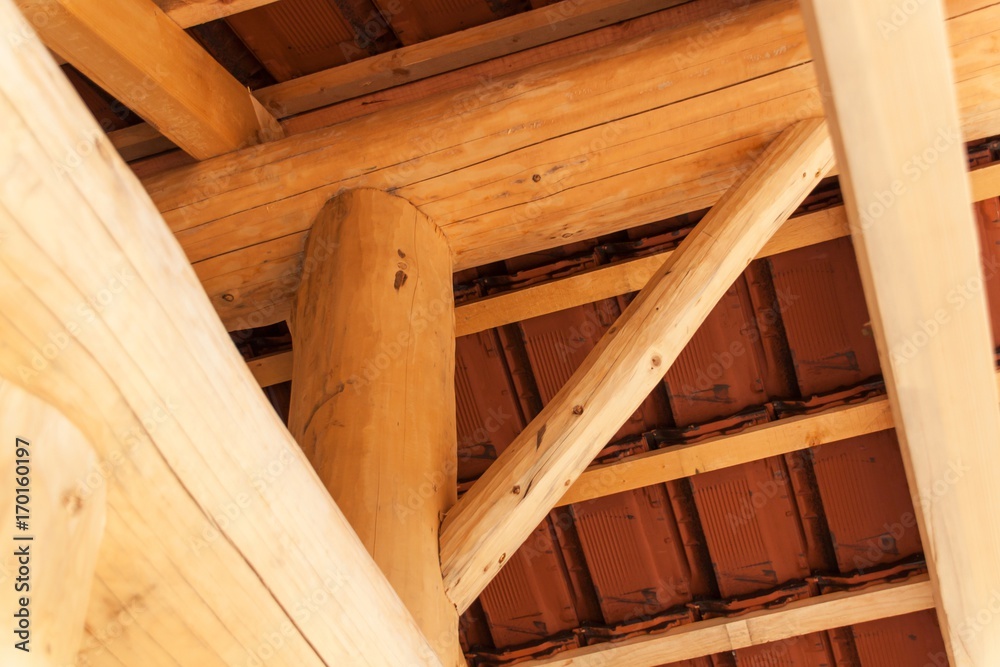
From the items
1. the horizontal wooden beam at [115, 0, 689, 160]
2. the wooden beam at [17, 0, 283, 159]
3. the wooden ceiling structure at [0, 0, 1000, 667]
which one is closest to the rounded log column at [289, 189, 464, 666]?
the wooden ceiling structure at [0, 0, 1000, 667]

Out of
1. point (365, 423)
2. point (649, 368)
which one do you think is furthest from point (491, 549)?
point (649, 368)

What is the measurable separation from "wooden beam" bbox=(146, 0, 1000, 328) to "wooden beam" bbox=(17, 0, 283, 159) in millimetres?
105

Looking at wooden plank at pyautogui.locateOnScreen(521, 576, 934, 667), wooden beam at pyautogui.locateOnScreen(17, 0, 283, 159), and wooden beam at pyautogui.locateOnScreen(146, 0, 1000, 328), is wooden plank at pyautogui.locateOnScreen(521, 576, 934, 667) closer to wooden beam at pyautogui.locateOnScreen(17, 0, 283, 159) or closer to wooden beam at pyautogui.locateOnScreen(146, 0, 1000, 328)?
wooden beam at pyautogui.locateOnScreen(146, 0, 1000, 328)

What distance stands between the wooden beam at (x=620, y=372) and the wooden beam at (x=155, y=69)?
1.02 metres

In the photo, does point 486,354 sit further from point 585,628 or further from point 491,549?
point 491,549

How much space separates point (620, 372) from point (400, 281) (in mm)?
497

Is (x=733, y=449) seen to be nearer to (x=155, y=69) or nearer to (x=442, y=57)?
(x=442, y=57)

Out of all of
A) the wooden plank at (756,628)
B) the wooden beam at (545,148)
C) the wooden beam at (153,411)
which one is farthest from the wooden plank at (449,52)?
the wooden plank at (756,628)

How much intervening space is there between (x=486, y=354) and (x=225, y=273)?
103 centimetres

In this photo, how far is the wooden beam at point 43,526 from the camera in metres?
0.49

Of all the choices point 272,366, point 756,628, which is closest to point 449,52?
point 272,366

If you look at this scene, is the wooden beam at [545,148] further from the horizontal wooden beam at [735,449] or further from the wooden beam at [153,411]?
the wooden beam at [153,411]

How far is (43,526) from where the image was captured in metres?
0.51

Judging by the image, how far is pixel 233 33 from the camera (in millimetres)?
2102
